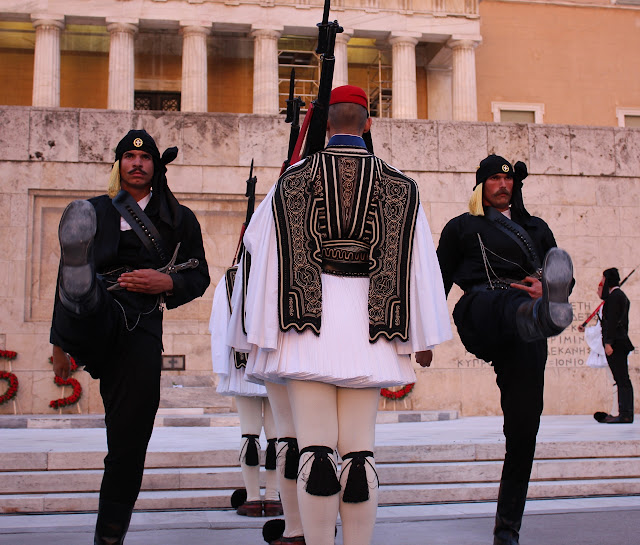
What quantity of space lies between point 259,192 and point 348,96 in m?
10.9

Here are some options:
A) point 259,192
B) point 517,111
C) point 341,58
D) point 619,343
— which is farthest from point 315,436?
point 517,111

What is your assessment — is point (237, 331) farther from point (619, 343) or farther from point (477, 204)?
point (619, 343)

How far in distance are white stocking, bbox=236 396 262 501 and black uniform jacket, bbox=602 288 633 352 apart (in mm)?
6981

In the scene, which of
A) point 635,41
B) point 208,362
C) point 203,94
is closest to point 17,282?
point 208,362

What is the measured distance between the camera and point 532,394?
4785 millimetres

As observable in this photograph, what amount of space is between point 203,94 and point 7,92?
9940 mm

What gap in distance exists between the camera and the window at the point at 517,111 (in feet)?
138

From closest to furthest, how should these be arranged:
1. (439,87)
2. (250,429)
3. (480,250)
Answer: (480,250) < (250,429) < (439,87)

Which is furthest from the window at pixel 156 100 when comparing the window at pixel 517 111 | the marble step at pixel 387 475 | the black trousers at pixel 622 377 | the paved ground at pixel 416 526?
the marble step at pixel 387 475

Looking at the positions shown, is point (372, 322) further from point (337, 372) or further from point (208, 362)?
point (208, 362)

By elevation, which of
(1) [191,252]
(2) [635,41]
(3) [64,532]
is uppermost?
(2) [635,41]

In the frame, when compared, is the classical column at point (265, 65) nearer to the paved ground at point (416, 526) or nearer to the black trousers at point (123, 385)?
the paved ground at point (416, 526)

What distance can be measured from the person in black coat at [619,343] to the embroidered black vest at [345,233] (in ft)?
27.6

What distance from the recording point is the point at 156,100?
4109 centimetres
